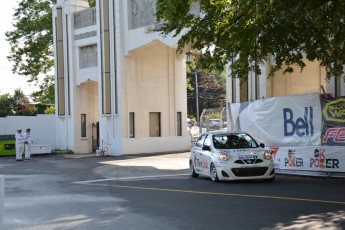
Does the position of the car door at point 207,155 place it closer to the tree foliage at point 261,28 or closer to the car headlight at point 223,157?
the car headlight at point 223,157

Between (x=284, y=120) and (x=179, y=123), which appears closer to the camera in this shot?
(x=284, y=120)

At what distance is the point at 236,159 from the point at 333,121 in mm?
3379

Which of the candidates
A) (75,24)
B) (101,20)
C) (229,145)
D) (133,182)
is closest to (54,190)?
(133,182)

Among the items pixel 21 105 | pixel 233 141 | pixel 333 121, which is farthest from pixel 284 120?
pixel 21 105

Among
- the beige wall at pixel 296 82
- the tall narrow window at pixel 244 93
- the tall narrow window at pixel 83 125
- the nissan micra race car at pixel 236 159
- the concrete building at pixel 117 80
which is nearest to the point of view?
the nissan micra race car at pixel 236 159

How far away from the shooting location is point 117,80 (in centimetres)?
3334

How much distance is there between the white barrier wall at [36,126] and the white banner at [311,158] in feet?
76.4

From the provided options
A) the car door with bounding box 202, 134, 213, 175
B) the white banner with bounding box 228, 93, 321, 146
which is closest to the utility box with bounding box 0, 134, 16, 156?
the white banner with bounding box 228, 93, 321, 146

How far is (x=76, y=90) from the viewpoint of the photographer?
124 feet

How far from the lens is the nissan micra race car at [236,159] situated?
1587 centimetres

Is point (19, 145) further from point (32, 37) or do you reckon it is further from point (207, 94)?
point (207, 94)

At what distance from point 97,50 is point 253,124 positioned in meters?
17.3

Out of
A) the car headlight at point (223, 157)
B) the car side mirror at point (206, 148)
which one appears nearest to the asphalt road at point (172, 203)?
the car headlight at point (223, 157)

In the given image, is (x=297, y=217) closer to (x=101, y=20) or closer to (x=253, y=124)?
(x=253, y=124)
